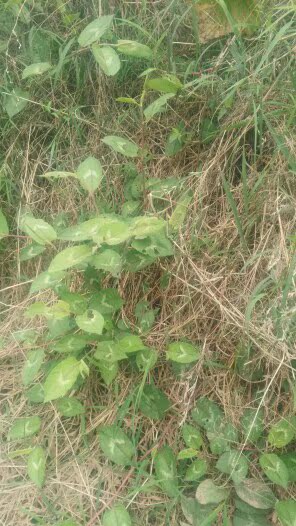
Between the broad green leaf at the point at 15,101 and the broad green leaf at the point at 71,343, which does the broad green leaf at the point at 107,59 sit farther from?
the broad green leaf at the point at 71,343

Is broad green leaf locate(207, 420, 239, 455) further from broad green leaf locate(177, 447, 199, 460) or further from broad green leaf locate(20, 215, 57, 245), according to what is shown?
broad green leaf locate(20, 215, 57, 245)

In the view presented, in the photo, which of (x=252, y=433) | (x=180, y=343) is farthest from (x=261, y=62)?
(x=252, y=433)

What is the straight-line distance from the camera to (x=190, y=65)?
6.85 feet

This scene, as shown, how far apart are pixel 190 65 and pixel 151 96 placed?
0.15 metres

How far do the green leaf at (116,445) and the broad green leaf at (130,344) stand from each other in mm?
200

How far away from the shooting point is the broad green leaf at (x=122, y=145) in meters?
1.96

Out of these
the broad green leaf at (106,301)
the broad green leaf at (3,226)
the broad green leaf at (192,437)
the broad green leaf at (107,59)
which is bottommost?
the broad green leaf at (192,437)

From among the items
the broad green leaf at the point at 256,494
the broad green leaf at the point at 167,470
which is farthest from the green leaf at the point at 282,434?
the broad green leaf at the point at 167,470

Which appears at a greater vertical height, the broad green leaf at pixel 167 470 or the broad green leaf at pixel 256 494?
the broad green leaf at pixel 167 470

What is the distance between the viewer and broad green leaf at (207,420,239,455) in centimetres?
176

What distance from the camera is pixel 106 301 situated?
1.82 m

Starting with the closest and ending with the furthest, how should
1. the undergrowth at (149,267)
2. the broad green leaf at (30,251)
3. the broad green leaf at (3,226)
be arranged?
the undergrowth at (149,267)
the broad green leaf at (30,251)
the broad green leaf at (3,226)

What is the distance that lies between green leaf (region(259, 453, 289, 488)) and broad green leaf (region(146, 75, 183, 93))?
39.3 inches

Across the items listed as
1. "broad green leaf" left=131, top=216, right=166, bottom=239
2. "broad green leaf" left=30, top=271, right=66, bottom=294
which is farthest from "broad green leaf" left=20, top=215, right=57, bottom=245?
"broad green leaf" left=131, top=216, right=166, bottom=239
